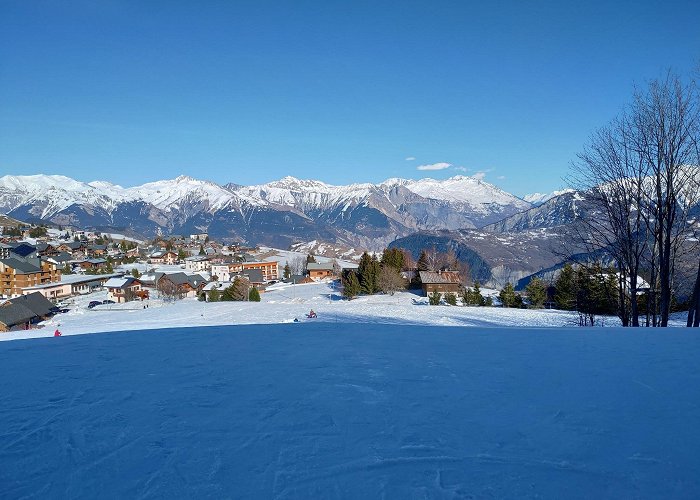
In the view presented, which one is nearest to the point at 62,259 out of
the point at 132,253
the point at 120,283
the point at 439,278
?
the point at 132,253

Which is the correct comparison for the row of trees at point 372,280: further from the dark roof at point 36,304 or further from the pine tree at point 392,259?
the dark roof at point 36,304

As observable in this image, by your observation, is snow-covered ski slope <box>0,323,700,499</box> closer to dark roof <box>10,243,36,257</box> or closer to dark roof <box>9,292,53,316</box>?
dark roof <box>9,292,53,316</box>

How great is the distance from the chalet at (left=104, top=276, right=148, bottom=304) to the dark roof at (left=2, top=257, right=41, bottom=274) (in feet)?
35.1

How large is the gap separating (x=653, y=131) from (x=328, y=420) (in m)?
10.1

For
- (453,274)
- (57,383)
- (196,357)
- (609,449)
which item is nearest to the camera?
(609,449)

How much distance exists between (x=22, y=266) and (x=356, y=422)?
63.4 m

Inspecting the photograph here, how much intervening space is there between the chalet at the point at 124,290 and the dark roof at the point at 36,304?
14832 millimetres

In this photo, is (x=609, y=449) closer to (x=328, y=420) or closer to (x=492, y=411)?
(x=492, y=411)

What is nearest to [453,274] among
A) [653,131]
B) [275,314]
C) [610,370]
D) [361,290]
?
[361,290]

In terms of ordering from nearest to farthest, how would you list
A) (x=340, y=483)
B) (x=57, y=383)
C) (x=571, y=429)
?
(x=340, y=483), (x=571, y=429), (x=57, y=383)

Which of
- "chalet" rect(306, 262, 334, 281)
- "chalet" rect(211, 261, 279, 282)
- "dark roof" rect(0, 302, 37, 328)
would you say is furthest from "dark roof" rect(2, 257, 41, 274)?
"chalet" rect(306, 262, 334, 281)

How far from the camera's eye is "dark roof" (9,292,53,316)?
2955 centimetres

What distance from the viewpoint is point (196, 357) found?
4641mm

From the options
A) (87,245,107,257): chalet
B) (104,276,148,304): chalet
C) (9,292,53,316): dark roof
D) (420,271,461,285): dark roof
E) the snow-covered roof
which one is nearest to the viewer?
(9,292,53,316): dark roof
